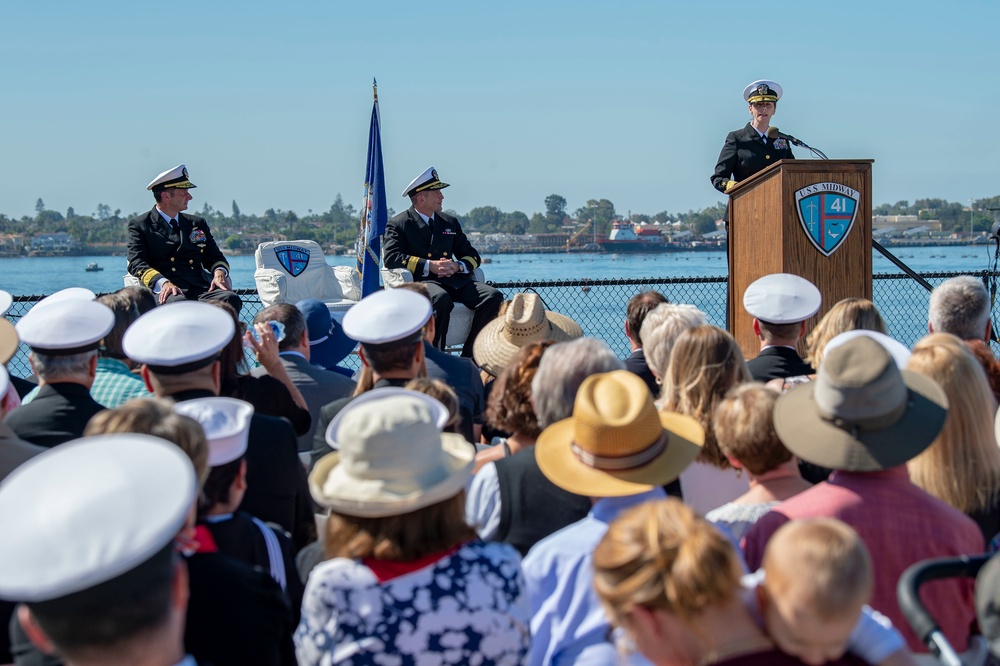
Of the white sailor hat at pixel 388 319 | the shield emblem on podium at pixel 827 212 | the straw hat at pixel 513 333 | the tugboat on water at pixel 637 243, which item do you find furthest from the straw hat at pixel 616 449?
the tugboat on water at pixel 637 243

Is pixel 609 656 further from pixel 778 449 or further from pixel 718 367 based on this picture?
pixel 718 367

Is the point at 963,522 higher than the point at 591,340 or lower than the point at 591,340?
lower

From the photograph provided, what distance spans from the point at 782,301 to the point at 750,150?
320cm

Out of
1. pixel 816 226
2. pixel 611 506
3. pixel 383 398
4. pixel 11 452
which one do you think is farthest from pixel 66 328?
pixel 816 226

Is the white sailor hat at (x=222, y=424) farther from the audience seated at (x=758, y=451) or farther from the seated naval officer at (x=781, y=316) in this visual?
the seated naval officer at (x=781, y=316)

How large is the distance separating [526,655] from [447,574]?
257mm

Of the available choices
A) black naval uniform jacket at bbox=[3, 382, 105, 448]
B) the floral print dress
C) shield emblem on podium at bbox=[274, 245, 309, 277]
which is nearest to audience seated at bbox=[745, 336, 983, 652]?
the floral print dress

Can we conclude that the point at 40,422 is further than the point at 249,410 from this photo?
Yes

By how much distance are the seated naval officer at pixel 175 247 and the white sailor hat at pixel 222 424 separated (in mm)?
4129

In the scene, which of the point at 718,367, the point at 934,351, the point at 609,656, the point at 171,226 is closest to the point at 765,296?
the point at 718,367

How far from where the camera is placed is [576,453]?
7.46 feet

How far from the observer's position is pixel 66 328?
334 centimetres

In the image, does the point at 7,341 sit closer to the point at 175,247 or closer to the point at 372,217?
the point at 175,247

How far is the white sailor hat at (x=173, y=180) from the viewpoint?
661 cm
